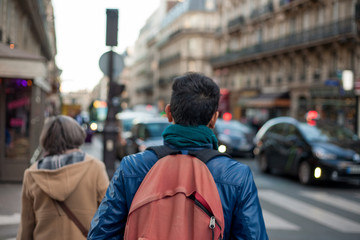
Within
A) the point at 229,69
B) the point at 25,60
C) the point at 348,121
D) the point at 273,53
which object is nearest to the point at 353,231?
the point at 25,60

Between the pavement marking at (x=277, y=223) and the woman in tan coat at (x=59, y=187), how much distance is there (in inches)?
185

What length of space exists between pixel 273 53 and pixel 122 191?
42589 millimetres

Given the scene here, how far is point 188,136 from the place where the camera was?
208 cm

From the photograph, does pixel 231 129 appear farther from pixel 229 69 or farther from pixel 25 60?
pixel 229 69

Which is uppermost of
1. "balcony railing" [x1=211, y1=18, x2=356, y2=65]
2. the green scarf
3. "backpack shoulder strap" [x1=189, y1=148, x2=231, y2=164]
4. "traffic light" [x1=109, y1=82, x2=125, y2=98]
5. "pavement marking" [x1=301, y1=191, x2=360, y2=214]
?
"balcony railing" [x1=211, y1=18, x2=356, y2=65]

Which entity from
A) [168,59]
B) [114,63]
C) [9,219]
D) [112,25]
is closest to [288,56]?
[114,63]

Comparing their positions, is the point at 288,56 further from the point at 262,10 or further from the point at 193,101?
the point at 193,101

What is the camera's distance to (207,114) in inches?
84.2

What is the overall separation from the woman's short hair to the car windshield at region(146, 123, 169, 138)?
11.9 m

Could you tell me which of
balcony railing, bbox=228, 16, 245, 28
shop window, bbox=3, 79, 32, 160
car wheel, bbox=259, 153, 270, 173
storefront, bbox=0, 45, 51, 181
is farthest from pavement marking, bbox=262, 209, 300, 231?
balcony railing, bbox=228, 16, 245, 28

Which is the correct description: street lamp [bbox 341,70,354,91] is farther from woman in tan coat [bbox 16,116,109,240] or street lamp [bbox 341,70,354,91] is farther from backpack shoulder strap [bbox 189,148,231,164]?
backpack shoulder strap [bbox 189,148,231,164]

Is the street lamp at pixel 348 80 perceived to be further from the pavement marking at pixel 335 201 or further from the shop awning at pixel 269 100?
the shop awning at pixel 269 100

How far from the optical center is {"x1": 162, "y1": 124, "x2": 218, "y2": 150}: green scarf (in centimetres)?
207

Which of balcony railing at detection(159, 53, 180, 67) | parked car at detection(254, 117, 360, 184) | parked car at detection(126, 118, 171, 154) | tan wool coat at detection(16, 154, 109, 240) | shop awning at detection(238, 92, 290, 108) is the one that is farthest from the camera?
balcony railing at detection(159, 53, 180, 67)
